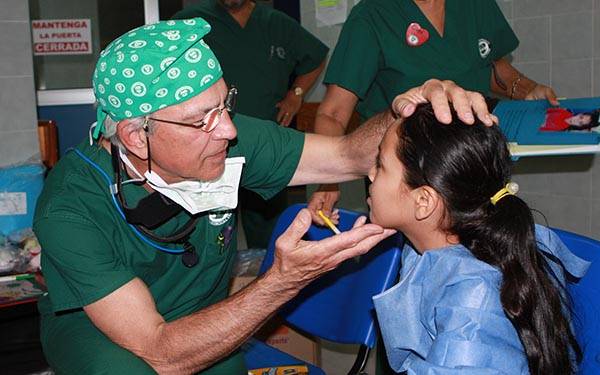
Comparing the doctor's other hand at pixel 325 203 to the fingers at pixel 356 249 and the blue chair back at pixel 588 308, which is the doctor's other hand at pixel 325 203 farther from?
the blue chair back at pixel 588 308

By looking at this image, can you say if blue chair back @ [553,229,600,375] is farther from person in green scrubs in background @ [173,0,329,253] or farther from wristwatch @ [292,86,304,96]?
wristwatch @ [292,86,304,96]

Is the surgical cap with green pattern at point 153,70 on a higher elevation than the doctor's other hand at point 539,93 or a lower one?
higher

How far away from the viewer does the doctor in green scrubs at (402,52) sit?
8.02 ft

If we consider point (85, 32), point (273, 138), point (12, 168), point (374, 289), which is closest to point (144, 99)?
point (273, 138)

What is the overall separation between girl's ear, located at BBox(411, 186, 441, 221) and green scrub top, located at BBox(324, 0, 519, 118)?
0.92m

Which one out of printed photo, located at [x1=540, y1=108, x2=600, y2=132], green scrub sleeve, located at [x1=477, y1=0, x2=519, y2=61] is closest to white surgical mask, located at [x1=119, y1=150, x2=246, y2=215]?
printed photo, located at [x1=540, y1=108, x2=600, y2=132]

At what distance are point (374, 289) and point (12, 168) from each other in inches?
101

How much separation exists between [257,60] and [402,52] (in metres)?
1.40

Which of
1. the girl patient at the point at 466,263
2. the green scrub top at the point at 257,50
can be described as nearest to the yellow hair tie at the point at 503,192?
the girl patient at the point at 466,263

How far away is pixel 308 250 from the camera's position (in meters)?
1.48

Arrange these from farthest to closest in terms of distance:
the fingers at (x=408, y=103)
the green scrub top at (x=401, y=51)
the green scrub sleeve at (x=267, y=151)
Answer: the green scrub top at (x=401, y=51) < the green scrub sleeve at (x=267, y=151) < the fingers at (x=408, y=103)

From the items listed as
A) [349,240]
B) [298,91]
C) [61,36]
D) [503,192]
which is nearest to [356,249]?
[349,240]

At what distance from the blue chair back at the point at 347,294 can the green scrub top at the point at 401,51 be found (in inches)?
22.0

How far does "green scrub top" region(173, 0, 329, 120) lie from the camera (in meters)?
3.67
